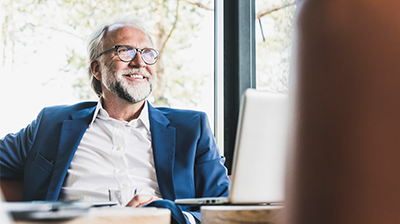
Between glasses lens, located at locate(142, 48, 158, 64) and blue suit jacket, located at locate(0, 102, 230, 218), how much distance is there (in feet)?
1.17

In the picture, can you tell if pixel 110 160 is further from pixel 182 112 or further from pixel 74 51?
pixel 74 51

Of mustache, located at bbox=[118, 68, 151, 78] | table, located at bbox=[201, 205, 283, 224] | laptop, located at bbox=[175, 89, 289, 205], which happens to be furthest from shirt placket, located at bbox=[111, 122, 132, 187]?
table, located at bbox=[201, 205, 283, 224]

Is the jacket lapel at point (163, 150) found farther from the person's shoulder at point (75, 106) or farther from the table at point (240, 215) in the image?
the table at point (240, 215)

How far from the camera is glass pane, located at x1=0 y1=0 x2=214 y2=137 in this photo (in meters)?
2.45

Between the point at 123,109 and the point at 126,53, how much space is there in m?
0.31

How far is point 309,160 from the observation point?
0.32 m

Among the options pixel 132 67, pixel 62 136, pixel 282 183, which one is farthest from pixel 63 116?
pixel 282 183

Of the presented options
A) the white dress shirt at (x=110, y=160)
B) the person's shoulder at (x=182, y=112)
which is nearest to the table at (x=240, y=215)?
the white dress shirt at (x=110, y=160)

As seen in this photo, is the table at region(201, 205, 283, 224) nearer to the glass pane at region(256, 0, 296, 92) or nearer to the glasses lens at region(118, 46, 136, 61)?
the glasses lens at region(118, 46, 136, 61)

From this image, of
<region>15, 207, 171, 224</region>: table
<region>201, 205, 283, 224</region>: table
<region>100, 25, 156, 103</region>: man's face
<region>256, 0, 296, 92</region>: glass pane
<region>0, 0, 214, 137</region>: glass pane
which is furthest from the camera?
<region>256, 0, 296, 92</region>: glass pane

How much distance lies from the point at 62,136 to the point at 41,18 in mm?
1239

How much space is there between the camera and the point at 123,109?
6.68 ft

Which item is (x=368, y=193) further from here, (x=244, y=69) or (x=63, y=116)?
(x=244, y=69)

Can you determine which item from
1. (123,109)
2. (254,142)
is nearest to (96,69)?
(123,109)
